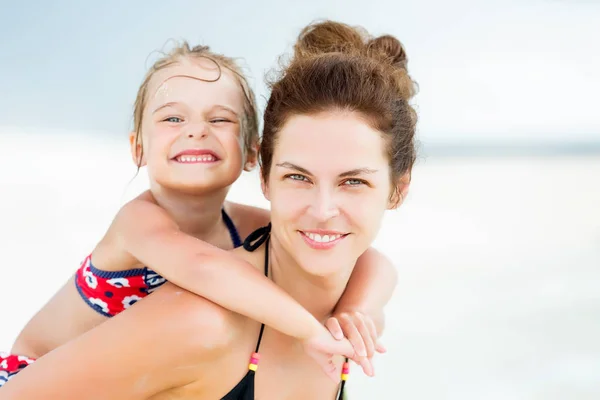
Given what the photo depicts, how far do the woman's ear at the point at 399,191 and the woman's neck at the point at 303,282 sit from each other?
189mm

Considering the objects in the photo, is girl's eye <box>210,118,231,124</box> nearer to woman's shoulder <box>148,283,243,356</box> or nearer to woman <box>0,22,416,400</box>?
woman <box>0,22,416,400</box>

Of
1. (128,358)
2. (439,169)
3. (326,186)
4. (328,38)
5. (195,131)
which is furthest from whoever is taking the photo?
(439,169)

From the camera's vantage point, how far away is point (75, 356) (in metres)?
1.41

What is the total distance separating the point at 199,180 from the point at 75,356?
2.07 feet

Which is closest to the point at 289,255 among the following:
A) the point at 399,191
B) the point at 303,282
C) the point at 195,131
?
the point at 303,282

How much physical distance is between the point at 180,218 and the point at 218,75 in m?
0.41

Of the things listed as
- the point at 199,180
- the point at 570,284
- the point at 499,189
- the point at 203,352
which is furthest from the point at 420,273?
the point at 203,352

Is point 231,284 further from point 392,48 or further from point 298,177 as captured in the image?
point 392,48

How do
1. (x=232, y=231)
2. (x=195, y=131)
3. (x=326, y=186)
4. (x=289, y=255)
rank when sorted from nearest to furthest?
(x=326, y=186)
(x=289, y=255)
(x=195, y=131)
(x=232, y=231)

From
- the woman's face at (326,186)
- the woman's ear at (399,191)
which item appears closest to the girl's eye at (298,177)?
the woman's face at (326,186)

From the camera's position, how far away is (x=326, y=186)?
1.54 metres

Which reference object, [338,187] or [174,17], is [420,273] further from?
[174,17]

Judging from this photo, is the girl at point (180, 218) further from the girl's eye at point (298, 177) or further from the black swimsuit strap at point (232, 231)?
the girl's eye at point (298, 177)

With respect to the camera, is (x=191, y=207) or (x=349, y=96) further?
(x=191, y=207)
